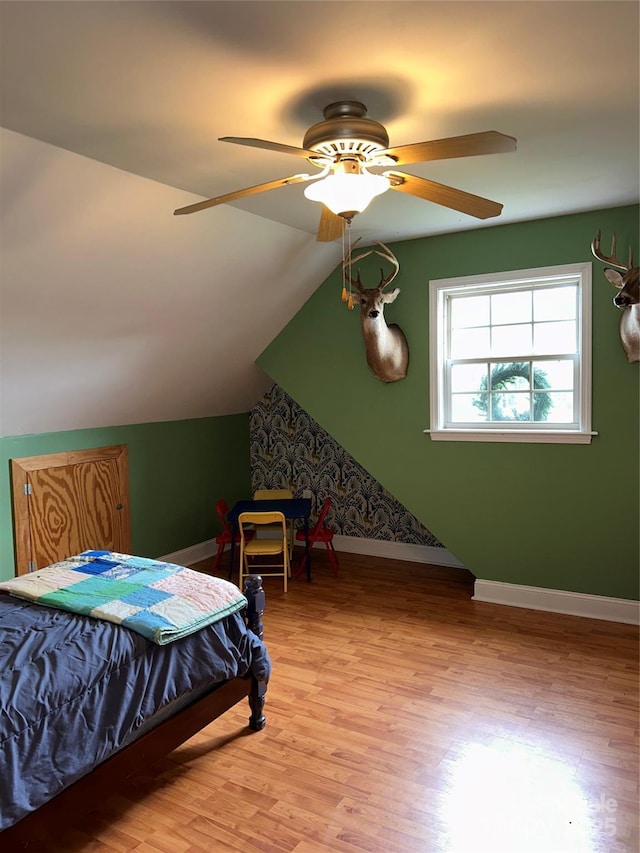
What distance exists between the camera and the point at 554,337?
14.0ft

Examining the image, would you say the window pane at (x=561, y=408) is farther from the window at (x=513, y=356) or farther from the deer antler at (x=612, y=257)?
the deer antler at (x=612, y=257)

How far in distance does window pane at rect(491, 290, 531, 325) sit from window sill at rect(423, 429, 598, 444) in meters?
0.79

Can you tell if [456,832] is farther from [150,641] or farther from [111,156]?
[111,156]

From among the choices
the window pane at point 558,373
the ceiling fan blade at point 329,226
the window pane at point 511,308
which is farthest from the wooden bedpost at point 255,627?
the window pane at point 511,308

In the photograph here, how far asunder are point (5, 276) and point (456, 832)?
10.2ft

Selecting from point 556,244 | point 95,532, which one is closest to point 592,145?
point 556,244

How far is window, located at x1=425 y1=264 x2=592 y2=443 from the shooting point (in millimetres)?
4145

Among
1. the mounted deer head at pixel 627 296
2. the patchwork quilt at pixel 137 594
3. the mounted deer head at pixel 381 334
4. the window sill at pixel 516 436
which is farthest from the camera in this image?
the mounted deer head at pixel 381 334

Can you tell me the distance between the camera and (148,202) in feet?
10.5

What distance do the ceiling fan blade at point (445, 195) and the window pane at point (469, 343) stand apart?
7.58ft

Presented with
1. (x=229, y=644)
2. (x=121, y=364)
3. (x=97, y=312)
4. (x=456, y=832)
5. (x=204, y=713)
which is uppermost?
(x=97, y=312)

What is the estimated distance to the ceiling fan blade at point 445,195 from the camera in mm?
2145

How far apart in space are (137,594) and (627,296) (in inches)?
124

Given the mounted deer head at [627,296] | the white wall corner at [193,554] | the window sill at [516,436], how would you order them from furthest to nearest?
1. the white wall corner at [193,554]
2. the window sill at [516,436]
3. the mounted deer head at [627,296]
